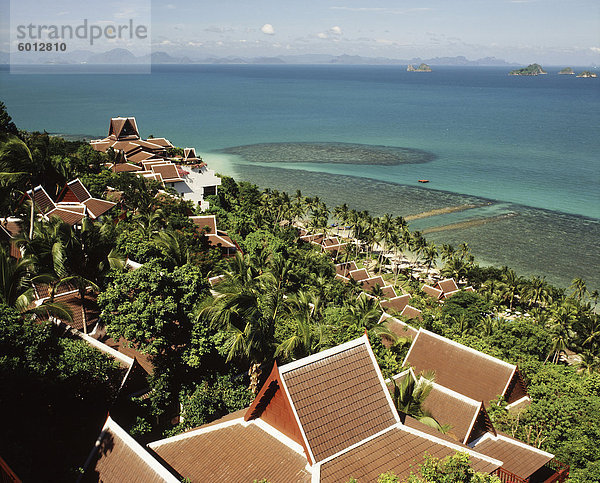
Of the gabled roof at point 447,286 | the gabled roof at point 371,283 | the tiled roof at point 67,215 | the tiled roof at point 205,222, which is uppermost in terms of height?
the tiled roof at point 67,215

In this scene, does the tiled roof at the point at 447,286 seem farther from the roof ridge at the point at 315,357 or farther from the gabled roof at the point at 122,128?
the gabled roof at the point at 122,128

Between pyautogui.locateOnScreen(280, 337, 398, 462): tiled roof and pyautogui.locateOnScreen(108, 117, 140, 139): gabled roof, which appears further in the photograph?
pyautogui.locateOnScreen(108, 117, 140, 139): gabled roof

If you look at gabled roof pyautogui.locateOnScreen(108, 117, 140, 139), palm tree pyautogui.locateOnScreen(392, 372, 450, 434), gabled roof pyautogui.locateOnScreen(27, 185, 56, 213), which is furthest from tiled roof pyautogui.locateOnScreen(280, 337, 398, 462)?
gabled roof pyautogui.locateOnScreen(108, 117, 140, 139)

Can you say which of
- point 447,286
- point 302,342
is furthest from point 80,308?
point 447,286

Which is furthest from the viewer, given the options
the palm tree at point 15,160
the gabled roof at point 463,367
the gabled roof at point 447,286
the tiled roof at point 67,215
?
the gabled roof at point 447,286

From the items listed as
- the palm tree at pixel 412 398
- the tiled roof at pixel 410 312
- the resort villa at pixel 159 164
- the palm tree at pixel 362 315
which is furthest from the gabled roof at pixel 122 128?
the palm tree at pixel 412 398

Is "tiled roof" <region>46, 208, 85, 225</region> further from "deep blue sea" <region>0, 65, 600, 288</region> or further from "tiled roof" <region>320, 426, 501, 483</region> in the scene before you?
"deep blue sea" <region>0, 65, 600, 288</region>
